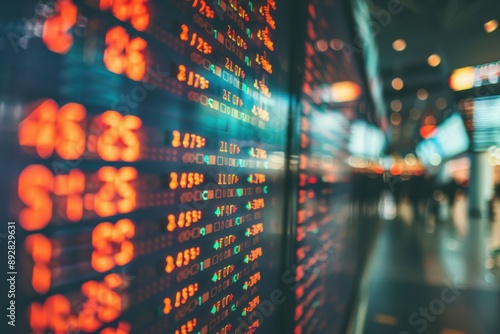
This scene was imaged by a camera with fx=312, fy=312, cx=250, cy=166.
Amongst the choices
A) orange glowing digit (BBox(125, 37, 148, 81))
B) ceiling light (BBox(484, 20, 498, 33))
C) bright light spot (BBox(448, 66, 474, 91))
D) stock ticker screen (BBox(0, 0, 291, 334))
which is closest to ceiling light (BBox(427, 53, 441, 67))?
bright light spot (BBox(448, 66, 474, 91))

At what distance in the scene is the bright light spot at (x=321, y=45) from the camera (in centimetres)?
168

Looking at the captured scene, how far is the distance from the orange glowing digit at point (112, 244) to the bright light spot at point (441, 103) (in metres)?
11.3

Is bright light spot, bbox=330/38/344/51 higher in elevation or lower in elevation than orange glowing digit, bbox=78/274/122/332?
higher

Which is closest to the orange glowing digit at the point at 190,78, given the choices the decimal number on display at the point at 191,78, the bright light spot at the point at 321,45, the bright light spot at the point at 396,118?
the decimal number on display at the point at 191,78

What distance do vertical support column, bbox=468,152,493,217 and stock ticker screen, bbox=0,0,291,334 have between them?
10356mm

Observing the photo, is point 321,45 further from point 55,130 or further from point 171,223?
point 55,130

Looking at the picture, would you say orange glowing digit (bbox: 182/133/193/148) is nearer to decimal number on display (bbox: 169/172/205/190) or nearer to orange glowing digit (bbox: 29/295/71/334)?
decimal number on display (bbox: 169/172/205/190)

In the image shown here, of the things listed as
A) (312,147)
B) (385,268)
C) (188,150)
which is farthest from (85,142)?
(385,268)

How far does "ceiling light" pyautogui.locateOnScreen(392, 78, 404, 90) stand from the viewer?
8.20 metres

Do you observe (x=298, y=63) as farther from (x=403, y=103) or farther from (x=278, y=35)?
(x=403, y=103)

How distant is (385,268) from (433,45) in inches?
148

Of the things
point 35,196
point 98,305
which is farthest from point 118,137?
point 98,305

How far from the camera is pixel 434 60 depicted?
624 cm

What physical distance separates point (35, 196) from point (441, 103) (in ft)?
40.0
